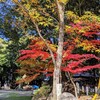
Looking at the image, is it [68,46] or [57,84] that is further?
[68,46]

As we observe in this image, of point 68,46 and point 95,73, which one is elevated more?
point 68,46

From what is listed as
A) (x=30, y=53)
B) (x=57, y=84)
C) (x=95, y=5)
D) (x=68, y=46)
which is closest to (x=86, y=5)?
(x=95, y=5)

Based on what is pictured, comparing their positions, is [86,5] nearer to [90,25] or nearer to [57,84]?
[90,25]

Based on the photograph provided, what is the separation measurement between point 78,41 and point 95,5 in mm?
4864

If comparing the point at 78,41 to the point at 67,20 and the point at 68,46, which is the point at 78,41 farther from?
the point at 67,20

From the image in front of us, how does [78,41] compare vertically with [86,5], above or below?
below

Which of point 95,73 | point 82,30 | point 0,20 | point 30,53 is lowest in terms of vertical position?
point 95,73

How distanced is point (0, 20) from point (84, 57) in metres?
7.48

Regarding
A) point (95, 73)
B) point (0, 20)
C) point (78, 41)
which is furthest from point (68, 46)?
point (95, 73)

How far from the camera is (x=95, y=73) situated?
86.7 feet

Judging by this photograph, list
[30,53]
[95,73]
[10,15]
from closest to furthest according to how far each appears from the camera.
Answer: [30,53], [10,15], [95,73]

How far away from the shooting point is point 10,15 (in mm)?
19875

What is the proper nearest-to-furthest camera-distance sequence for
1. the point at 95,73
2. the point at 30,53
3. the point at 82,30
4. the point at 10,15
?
the point at 82,30 → the point at 30,53 → the point at 10,15 → the point at 95,73

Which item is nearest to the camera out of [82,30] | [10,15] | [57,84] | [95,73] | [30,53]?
[57,84]
